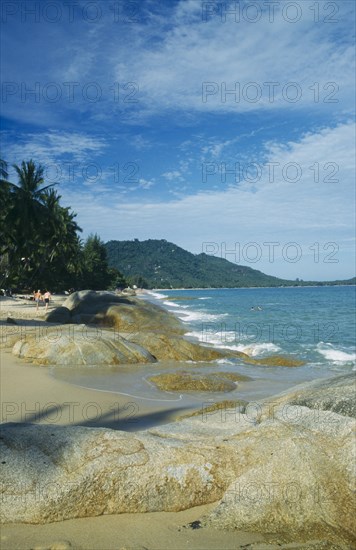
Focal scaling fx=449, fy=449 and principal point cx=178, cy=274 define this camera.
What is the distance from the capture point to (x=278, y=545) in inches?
142

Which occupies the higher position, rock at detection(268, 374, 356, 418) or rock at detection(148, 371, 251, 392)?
rock at detection(268, 374, 356, 418)

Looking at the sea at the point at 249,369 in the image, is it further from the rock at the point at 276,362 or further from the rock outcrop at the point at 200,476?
the rock outcrop at the point at 200,476

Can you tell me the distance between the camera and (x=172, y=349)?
53.6 ft

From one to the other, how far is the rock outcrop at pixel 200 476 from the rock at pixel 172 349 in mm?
11612

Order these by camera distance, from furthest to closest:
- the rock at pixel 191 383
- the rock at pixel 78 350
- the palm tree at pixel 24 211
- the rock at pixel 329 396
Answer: the palm tree at pixel 24 211
the rock at pixel 78 350
the rock at pixel 191 383
the rock at pixel 329 396

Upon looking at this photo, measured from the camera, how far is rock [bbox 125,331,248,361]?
53.0 feet

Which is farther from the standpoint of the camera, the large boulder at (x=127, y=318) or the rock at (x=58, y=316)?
the rock at (x=58, y=316)

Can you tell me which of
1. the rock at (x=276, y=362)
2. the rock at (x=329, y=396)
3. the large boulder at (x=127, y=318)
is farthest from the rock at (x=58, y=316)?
the rock at (x=329, y=396)

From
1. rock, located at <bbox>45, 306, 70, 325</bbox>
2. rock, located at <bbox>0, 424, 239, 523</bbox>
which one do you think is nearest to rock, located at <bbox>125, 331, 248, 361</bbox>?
rock, located at <bbox>0, 424, 239, 523</bbox>

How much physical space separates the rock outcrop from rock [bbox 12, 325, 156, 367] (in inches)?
354

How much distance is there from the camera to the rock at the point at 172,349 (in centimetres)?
1617

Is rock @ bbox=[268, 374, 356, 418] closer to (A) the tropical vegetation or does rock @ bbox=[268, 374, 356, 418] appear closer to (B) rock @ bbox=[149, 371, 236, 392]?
(B) rock @ bbox=[149, 371, 236, 392]

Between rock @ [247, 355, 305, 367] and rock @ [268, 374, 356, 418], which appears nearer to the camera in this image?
rock @ [268, 374, 356, 418]

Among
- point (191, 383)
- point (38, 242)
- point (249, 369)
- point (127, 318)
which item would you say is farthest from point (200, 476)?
point (38, 242)
